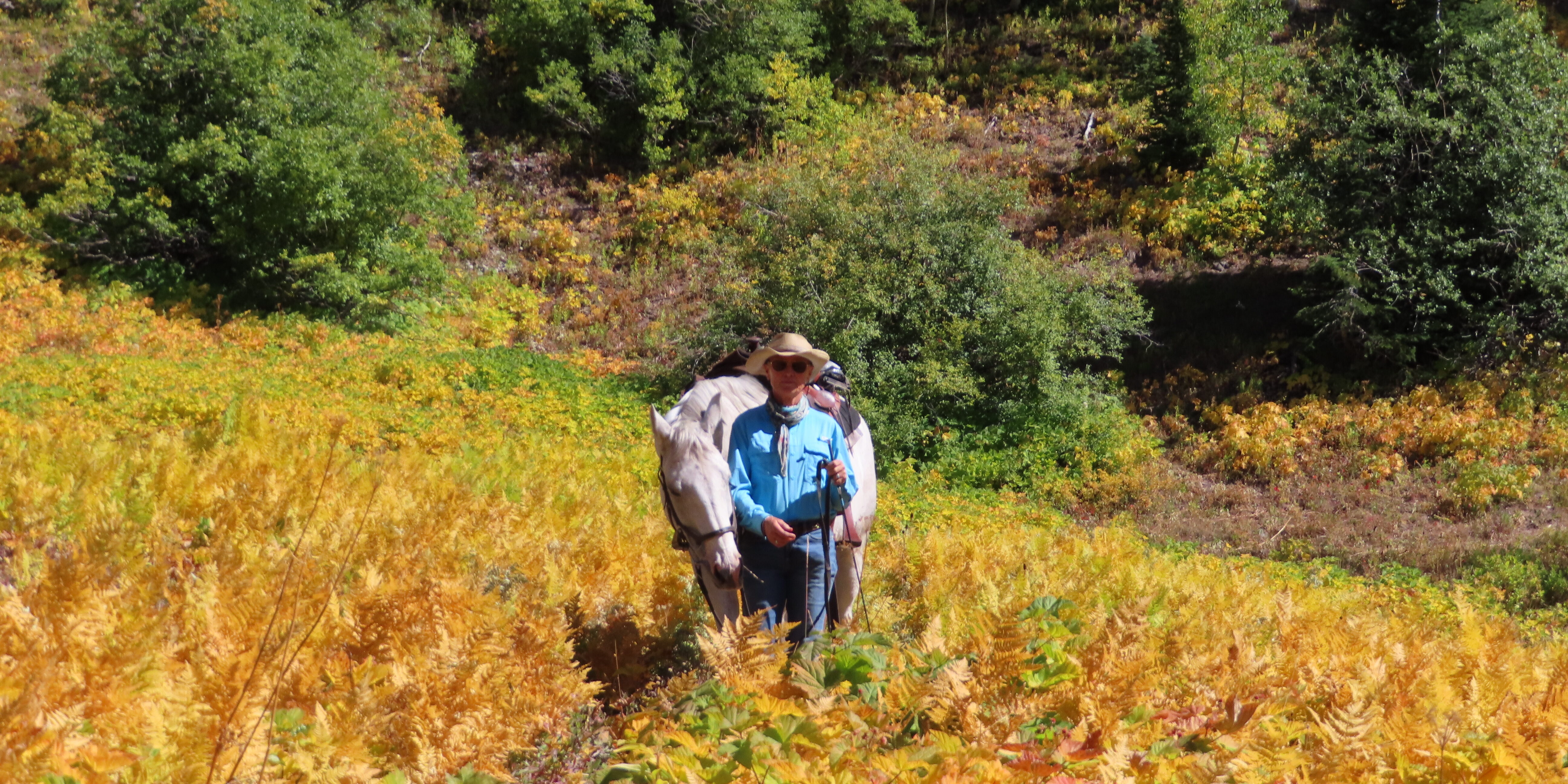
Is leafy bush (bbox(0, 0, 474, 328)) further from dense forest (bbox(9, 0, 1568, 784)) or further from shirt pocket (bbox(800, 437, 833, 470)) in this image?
shirt pocket (bbox(800, 437, 833, 470))

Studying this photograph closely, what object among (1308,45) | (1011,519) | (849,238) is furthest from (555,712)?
(1308,45)

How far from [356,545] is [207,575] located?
50.6 inches

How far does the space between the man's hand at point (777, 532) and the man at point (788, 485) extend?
78mm

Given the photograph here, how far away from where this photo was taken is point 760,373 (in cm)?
484

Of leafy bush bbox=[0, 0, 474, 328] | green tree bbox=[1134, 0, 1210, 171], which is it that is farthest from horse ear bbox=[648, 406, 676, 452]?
green tree bbox=[1134, 0, 1210, 171]

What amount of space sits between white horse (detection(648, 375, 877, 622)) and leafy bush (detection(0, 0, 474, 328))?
54.5ft

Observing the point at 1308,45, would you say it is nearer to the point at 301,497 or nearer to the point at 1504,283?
the point at 1504,283

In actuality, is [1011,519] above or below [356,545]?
below

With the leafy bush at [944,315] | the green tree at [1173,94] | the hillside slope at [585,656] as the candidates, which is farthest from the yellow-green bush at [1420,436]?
the green tree at [1173,94]

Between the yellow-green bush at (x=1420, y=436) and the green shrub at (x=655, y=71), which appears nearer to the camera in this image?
the yellow-green bush at (x=1420, y=436)

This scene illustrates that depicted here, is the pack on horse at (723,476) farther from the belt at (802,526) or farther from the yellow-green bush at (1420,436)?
the yellow-green bush at (1420,436)

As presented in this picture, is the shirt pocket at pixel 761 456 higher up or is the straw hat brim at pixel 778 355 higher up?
the straw hat brim at pixel 778 355

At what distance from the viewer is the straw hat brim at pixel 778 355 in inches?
176

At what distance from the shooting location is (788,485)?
180 inches
